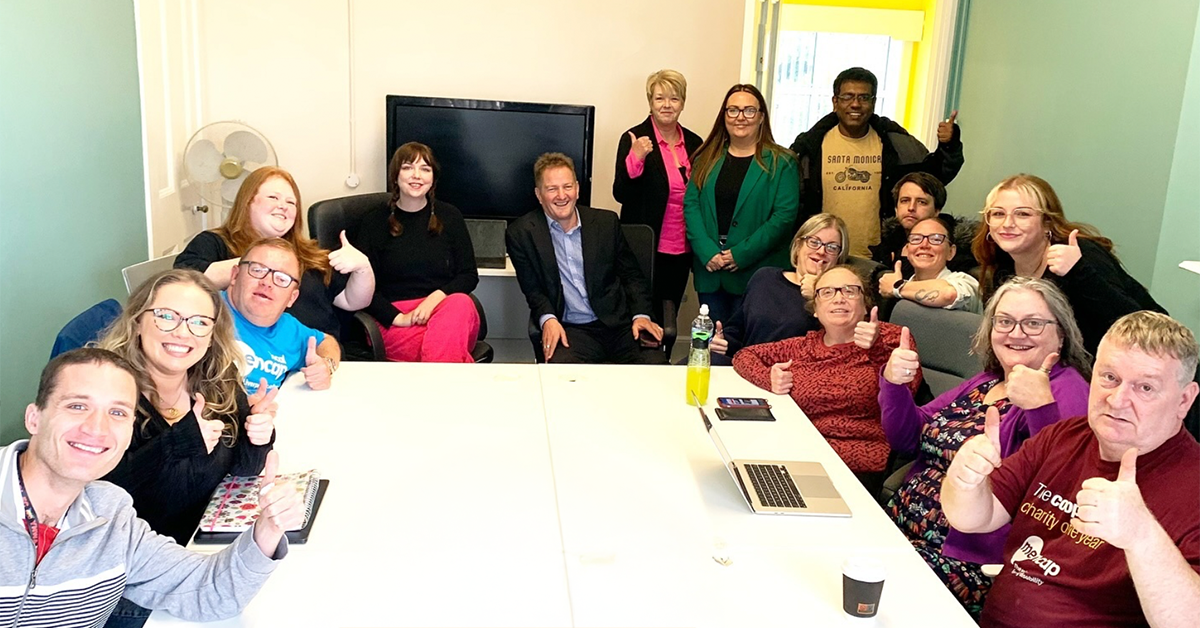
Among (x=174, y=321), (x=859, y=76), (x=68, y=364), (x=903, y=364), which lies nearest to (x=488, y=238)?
(x=859, y=76)

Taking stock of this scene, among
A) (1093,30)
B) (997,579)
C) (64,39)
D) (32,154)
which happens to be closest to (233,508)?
(997,579)

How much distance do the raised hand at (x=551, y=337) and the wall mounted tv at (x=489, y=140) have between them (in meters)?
1.36

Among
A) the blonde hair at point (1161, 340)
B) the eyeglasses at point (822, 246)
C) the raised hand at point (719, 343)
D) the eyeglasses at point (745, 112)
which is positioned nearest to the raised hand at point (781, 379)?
the raised hand at point (719, 343)

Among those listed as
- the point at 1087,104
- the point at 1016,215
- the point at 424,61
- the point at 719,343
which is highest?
the point at 424,61

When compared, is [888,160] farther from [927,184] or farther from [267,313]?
[267,313]

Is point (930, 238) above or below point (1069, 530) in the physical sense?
above

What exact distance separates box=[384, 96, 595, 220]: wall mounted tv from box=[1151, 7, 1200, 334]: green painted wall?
8.86 feet

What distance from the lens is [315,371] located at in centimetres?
261

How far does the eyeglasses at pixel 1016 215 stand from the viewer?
269 cm

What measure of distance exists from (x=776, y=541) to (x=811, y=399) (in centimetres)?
100

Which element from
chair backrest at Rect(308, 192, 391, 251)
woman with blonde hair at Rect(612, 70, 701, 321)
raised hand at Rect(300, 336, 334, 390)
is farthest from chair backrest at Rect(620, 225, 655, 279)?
raised hand at Rect(300, 336, 334, 390)

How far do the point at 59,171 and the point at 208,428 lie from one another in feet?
5.65

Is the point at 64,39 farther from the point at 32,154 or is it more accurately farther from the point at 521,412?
the point at 521,412

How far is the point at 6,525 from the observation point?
1.40 meters
